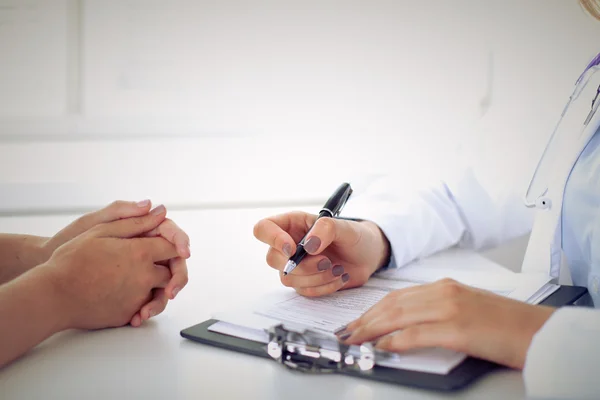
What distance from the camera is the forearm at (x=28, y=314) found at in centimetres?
56

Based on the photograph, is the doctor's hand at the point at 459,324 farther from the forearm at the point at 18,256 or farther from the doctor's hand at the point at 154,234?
the forearm at the point at 18,256

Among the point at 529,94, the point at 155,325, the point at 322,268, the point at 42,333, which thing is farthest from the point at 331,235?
the point at 529,94

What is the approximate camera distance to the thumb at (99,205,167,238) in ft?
2.35

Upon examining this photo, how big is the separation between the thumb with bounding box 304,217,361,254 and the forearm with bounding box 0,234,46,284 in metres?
0.35

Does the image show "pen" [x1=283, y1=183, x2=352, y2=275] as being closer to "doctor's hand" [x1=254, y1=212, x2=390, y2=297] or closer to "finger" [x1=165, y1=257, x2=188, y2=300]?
"doctor's hand" [x1=254, y1=212, x2=390, y2=297]

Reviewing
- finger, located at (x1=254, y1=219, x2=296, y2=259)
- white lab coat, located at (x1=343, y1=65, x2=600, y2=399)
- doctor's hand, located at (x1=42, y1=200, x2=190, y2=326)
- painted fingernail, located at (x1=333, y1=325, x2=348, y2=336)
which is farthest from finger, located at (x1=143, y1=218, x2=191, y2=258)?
white lab coat, located at (x1=343, y1=65, x2=600, y2=399)

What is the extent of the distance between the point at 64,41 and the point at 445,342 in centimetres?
140

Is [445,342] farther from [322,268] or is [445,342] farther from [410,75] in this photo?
[410,75]

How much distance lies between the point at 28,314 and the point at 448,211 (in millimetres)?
738

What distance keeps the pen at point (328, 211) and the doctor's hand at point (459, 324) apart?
0.57 ft

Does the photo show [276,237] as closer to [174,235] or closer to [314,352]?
[174,235]

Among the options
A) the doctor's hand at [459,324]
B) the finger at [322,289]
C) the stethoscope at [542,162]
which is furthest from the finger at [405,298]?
the stethoscope at [542,162]

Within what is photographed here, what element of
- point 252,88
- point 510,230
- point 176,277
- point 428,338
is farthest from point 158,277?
point 252,88

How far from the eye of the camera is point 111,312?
26.0 inches
